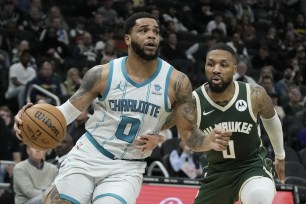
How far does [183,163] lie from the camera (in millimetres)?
10891

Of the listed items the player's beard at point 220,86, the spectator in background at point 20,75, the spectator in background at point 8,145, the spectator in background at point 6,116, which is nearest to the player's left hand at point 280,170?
the player's beard at point 220,86

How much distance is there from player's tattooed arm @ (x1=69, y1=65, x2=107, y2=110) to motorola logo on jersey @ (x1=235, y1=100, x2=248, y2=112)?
1.43 meters

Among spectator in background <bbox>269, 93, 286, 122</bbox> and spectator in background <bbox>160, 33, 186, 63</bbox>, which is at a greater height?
spectator in background <bbox>160, 33, 186, 63</bbox>

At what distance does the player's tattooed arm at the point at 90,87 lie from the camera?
5809 mm

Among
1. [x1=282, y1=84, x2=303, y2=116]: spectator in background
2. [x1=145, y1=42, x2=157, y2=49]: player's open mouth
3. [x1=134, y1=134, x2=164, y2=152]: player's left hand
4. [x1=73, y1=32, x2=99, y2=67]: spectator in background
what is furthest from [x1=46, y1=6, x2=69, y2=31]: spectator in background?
[x1=134, y1=134, x2=164, y2=152]: player's left hand

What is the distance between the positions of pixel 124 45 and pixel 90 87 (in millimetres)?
9032

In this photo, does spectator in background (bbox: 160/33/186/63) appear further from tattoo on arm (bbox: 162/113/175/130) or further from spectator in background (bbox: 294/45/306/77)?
tattoo on arm (bbox: 162/113/175/130)

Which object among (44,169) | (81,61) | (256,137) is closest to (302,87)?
(81,61)

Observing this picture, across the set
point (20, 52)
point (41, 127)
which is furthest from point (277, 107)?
point (41, 127)

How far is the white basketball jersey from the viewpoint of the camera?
18.7 ft

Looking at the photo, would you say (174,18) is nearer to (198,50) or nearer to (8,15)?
(198,50)

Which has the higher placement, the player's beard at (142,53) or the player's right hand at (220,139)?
the player's beard at (142,53)

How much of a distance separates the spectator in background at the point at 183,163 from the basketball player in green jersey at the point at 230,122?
403cm

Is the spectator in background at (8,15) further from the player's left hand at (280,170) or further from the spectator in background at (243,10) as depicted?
the player's left hand at (280,170)
